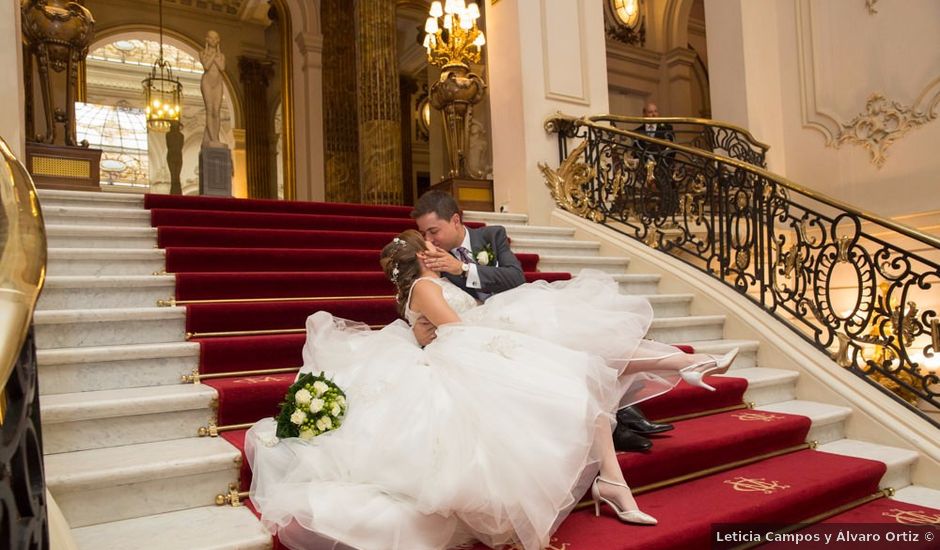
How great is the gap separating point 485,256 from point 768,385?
2.13m

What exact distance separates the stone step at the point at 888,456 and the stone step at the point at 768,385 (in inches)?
18.5

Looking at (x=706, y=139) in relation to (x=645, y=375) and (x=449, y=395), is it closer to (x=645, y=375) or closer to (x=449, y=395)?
(x=645, y=375)

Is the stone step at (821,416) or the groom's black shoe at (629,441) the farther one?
the stone step at (821,416)

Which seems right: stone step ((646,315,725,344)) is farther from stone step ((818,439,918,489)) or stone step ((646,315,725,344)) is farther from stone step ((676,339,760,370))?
stone step ((818,439,918,489))

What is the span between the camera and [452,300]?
277 centimetres

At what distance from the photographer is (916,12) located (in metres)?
7.79

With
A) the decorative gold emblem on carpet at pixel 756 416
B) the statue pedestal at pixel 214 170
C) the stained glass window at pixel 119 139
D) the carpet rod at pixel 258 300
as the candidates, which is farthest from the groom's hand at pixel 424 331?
the stained glass window at pixel 119 139

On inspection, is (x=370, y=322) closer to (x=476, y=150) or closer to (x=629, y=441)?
(x=629, y=441)

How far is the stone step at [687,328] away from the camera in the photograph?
14.9 feet

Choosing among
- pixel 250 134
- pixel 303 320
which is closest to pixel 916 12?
pixel 303 320

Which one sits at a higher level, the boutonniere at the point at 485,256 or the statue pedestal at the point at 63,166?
the statue pedestal at the point at 63,166

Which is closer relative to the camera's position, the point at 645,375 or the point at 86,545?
the point at 86,545

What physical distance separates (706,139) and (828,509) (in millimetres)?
6624

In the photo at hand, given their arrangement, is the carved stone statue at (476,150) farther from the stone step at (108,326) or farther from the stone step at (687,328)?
the stone step at (108,326)
